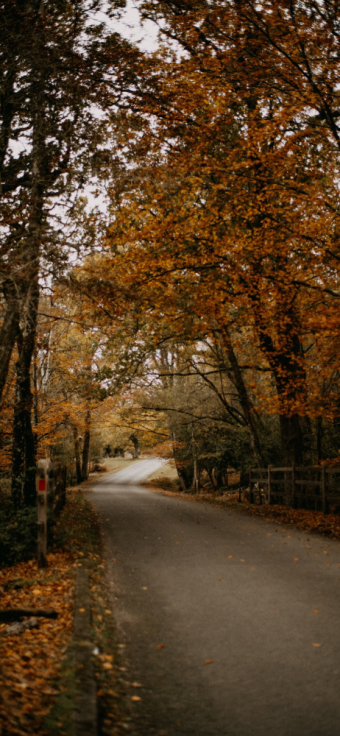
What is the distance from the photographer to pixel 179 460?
2833 cm

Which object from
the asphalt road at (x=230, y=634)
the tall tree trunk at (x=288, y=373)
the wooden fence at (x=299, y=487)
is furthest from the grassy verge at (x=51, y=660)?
the tall tree trunk at (x=288, y=373)

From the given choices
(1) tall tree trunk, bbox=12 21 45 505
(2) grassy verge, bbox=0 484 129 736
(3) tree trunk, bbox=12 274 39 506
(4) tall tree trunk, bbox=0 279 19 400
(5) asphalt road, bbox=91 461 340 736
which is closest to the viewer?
(2) grassy verge, bbox=0 484 129 736

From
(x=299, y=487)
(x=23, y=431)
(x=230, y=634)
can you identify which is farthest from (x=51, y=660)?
(x=299, y=487)

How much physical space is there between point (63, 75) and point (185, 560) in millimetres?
8453

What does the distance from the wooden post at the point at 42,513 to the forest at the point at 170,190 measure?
224 cm

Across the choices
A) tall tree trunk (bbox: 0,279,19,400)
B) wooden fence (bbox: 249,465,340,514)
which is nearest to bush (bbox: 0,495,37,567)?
tall tree trunk (bbox: 0,279,19,400)

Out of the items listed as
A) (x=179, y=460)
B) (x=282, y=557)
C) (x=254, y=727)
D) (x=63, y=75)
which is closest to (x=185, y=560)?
(x=282, y=557)

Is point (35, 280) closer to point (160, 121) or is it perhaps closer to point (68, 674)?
point (160, 121)

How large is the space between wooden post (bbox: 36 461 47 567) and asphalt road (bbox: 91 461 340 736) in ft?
3.30

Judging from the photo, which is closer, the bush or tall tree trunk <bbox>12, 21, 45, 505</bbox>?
the bush

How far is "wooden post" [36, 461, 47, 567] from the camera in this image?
23.8ft

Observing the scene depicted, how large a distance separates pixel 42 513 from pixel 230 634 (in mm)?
3592

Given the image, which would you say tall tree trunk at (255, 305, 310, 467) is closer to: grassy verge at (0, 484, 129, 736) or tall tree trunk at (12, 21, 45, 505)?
tall tree trunk at (12, 21, 45, 505)

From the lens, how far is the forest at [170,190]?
27.6ft
